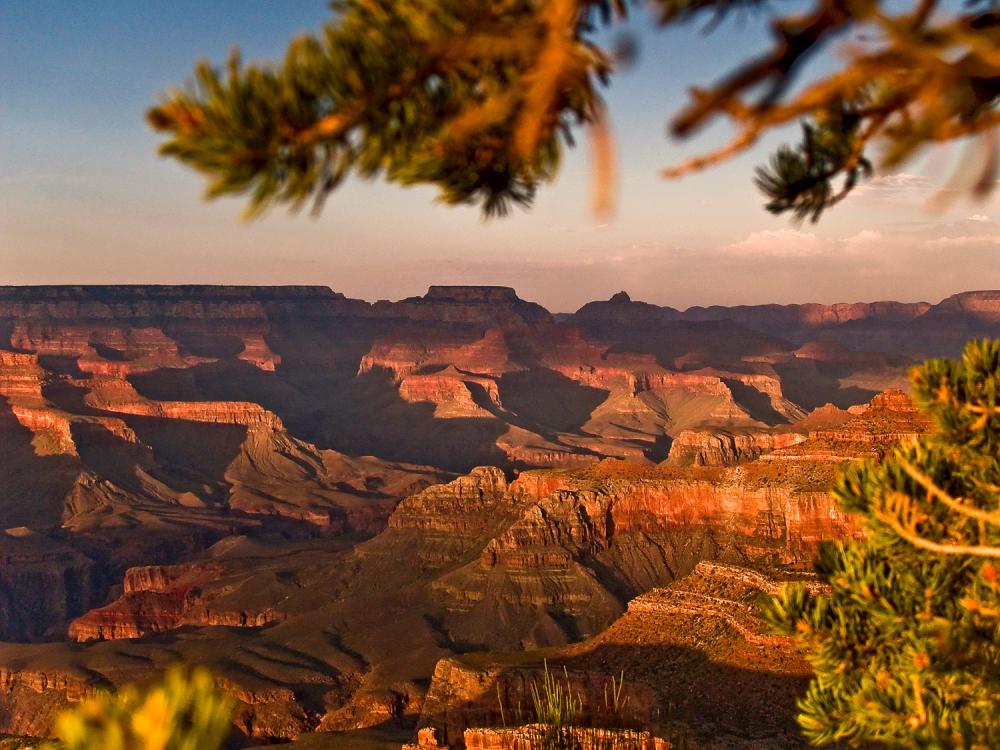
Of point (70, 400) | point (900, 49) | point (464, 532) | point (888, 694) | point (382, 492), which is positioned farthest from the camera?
point (70, 400)

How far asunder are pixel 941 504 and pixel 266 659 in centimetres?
7319

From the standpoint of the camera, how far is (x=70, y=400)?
19750 centimetres

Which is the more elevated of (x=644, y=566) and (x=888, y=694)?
(x=888, y=694)

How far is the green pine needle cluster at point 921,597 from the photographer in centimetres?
1055

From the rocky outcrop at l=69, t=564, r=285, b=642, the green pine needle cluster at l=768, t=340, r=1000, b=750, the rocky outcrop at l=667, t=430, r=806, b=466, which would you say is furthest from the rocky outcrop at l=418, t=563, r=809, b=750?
the rocky outcrop at l=667, t=430, r=806, b=466

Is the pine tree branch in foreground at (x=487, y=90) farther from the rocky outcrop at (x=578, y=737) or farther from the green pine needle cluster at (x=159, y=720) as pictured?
the rocky outcrop at (x=578, y=737)

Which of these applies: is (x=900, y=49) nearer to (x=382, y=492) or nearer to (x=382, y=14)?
(x=382, y=14)

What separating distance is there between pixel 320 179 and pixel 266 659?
7479 centimetres

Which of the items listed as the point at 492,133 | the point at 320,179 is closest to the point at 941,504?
the point at 492,133

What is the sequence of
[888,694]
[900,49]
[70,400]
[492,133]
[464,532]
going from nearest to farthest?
1. [900,49]
2. [492,133]
3. [888,694]
4. [464,532]
5. [70,400]

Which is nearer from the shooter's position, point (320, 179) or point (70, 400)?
point (320, 179)

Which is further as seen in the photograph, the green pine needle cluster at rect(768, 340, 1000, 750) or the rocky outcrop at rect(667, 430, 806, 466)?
the rocky outcrop at rect(667, 430, 806, 466)

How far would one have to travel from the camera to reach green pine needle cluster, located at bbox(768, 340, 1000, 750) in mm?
10555

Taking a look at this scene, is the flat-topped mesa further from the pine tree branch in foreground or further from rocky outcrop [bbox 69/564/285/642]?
the pine tree branch in foreground
